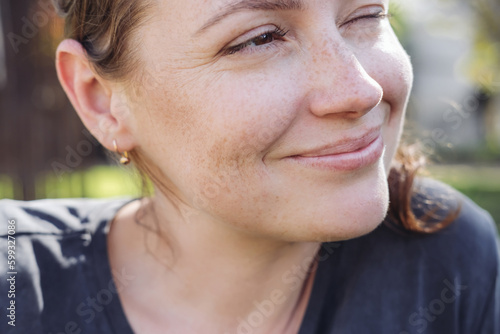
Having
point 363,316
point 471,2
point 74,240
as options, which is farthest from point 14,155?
point 471,2

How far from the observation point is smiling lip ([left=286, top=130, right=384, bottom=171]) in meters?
1.64

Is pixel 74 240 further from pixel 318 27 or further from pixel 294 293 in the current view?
pixel 318 27

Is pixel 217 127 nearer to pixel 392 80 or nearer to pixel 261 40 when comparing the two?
pixel 261 40

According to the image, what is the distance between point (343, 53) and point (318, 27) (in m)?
0.11

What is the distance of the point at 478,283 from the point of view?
220 cm

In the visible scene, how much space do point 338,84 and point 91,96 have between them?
102 cm

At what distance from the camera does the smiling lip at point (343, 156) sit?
64.7 inches

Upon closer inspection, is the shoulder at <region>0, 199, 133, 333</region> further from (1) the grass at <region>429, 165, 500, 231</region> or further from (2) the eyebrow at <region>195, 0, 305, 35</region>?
(1) the grass at <region>429, 165, 500, 231</region>

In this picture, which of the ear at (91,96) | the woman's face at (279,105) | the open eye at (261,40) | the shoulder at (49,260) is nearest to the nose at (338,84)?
the woman's face at (279,105)

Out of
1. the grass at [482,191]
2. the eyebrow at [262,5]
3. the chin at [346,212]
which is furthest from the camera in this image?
the grass at [482,191]
